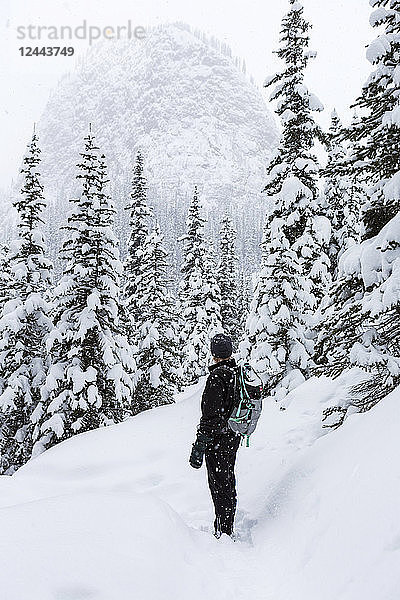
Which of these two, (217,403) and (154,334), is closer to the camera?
(217,403)

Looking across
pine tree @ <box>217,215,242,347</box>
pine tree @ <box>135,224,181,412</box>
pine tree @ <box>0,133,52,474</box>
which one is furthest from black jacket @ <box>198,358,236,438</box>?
pine tree @ <box>217,215,242,347</box>

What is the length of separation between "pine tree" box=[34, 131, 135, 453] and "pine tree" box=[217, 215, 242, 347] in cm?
2129

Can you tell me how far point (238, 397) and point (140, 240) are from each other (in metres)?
23.9

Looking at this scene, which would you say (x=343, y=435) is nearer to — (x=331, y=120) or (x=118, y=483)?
(x=118, y=483)

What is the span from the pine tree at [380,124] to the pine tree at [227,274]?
30.6 metres

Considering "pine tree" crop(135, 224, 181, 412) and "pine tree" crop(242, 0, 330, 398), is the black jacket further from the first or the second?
"pine tree" crop(135, 224, 181, 412)

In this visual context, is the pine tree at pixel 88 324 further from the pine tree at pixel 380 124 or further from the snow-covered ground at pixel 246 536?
the pine tree at pixel 380 124

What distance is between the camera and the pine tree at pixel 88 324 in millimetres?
16781

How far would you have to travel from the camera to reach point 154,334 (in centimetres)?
2547

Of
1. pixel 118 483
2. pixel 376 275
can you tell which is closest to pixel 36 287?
pixel 118 483

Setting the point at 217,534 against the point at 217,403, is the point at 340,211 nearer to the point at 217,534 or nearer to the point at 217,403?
the point at 217,403

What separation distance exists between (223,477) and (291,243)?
39.6ft

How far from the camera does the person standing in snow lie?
6.06 meters

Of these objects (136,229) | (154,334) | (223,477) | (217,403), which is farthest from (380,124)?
(136,229)
